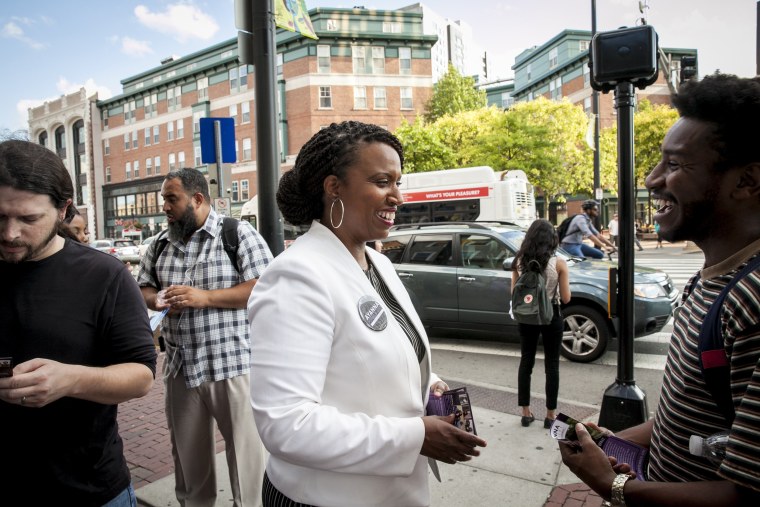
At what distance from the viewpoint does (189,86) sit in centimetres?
4378

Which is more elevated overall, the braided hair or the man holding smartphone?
the braided hair

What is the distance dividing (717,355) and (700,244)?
37 cm

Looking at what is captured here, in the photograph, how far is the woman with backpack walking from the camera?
4676mm

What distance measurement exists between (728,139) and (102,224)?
58361 millimetres

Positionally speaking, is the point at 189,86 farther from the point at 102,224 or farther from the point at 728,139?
the point at 728,139

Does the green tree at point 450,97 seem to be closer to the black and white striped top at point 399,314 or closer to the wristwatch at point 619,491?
the black and white striped top at point 399,314

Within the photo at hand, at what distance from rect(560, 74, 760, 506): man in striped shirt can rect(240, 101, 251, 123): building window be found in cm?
4099

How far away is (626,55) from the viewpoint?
4043mm

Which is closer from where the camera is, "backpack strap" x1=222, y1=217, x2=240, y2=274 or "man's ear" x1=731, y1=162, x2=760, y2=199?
"man's ear" x1=731, y1=162, x2=760, y2=199

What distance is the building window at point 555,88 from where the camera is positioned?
48.5 m

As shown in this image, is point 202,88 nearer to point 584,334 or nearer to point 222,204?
point 222,204

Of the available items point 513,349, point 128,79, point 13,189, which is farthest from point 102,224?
point 13,189

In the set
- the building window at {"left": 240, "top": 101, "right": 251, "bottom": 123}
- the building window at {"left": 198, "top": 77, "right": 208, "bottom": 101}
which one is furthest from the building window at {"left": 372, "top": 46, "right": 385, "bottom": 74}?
the building window at {"left": 198, "top": 77, "right": 208, "bottom": 101}

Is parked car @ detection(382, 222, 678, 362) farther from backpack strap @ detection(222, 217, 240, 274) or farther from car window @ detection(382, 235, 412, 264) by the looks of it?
backpack strap @ detection(222, 217, 240, 274)
